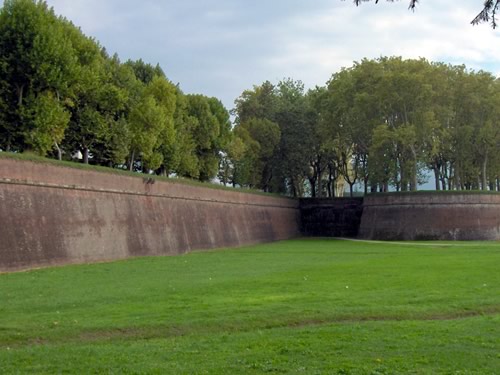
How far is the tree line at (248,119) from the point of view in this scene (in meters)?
31.6

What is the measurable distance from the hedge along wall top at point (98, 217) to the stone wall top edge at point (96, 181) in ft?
0.13

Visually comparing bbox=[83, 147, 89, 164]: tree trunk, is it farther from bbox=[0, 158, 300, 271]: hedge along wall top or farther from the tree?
the tree

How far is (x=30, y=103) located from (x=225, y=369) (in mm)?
26679

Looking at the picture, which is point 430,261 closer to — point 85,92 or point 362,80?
point 85,92

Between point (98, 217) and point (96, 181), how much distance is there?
6.01 ft

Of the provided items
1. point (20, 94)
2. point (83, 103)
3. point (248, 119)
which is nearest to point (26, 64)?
point (20, 94)

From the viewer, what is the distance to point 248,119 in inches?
2596

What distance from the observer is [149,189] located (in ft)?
115

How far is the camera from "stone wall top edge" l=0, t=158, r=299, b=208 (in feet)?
81.2

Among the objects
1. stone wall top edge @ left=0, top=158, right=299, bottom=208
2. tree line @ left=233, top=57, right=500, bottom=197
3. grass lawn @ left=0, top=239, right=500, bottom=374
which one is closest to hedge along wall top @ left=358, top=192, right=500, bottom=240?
tree line @ left=233, top=57, right=500, bottom=197

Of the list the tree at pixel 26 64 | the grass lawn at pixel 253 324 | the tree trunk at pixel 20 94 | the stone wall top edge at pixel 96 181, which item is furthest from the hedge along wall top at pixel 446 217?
the tree trunk at pixel 20 94

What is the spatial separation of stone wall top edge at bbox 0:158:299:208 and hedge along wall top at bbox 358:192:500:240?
14.0m

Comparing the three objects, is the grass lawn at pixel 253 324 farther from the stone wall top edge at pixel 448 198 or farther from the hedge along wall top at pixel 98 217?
the stone wall top edge at pixel 448 198

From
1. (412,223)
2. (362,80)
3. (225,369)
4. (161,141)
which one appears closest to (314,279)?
(225,369)
